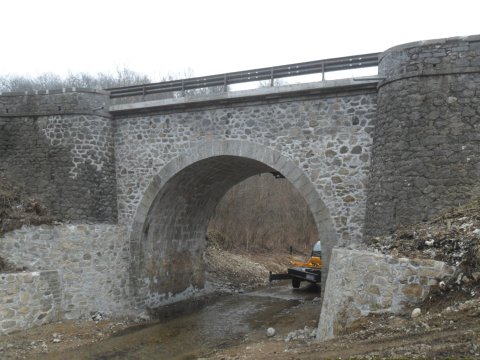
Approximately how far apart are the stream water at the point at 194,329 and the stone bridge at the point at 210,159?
114 cm

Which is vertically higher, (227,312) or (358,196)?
(358,196)

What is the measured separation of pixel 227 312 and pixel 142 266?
2.83m

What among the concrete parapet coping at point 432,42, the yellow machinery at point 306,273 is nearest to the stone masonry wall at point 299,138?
the concrete parapet coping at point 432,42

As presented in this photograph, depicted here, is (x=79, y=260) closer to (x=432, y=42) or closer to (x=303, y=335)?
(x=303, y=335)

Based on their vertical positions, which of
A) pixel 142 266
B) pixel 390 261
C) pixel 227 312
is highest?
pixel 390 261

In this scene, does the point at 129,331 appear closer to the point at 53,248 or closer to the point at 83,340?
the point at 83,340

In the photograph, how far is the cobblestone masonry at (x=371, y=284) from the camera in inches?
232

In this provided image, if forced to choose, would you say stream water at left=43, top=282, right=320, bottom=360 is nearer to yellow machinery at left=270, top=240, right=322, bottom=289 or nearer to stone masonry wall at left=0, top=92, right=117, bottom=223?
yellow machinery at left=270, top=240, right=322, bottom=289

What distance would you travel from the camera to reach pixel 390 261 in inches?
246

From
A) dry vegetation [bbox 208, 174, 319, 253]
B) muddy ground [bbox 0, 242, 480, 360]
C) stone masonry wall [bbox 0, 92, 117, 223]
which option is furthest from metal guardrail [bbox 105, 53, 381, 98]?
dry vegetation [bbox 208, 174, 319, 253]

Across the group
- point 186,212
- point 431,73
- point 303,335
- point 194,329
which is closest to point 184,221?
point 186,212

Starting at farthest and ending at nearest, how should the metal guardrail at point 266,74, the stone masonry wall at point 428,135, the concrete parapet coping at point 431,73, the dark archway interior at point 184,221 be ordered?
the dark archway interior at point 184,221 → the metal guardrail at point 266,74 → the concrete parapet coping at point 431,73 → the stone masonry wall at point 428,135

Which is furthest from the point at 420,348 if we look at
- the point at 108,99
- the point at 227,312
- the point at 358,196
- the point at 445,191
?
the point at 108,99

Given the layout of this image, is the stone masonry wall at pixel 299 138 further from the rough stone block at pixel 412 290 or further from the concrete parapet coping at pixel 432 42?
the rough stone block at pixel 412 290
